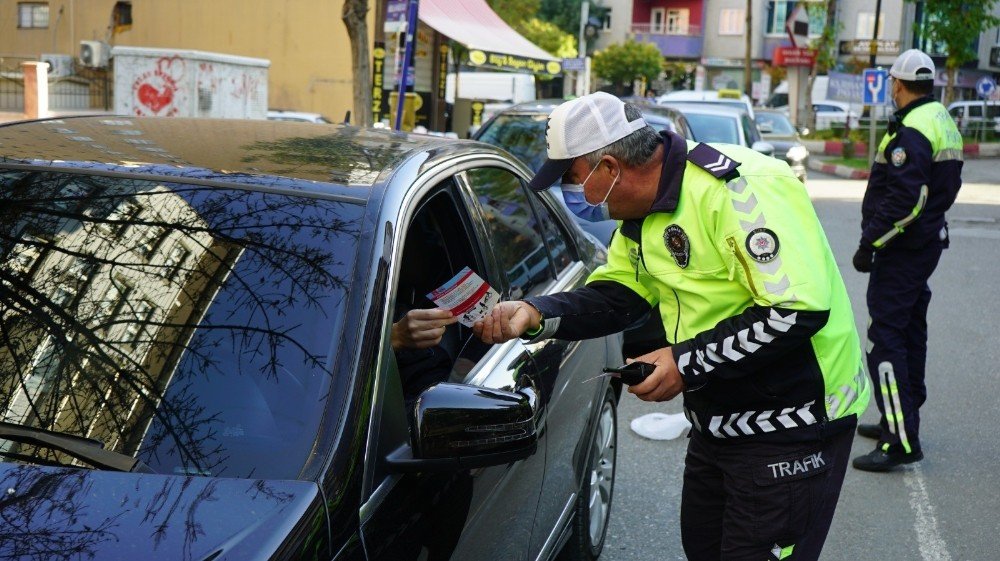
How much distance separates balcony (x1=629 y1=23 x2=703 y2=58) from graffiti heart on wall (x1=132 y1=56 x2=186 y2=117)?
152ft

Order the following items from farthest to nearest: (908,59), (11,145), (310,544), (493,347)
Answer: (908,59) → (493,347) → (11,145) → (310,544)

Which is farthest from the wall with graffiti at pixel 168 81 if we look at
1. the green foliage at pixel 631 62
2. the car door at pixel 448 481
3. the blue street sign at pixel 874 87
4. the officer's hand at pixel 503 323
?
the green foliage at pixel 631 62

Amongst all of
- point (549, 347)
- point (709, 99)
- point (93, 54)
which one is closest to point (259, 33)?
point (93, 54)

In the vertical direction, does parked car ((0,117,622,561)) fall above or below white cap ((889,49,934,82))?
below

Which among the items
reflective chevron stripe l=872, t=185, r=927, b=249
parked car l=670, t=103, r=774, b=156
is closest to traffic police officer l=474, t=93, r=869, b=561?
reflective chevron stripe l=872, t=185, r=927, b=249

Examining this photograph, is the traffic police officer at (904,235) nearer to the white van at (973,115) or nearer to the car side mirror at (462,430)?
the car side mirror at (462,430)

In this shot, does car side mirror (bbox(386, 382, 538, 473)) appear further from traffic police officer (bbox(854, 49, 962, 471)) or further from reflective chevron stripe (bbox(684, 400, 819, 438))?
traffic police officer (bbox(854, 49, 962, 471))

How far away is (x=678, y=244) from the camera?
2.63m

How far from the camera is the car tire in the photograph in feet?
13.1

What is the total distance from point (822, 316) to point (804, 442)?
389mm

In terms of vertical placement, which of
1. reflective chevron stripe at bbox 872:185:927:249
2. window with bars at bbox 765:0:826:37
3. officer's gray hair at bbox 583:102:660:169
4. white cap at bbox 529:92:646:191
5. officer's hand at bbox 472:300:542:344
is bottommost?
officer's hand at bbox 472:300:542:344

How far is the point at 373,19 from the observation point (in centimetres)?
2284

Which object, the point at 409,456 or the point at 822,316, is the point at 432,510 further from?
the point at 822,316

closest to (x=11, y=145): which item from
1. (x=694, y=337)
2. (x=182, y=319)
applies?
(x=182, y=319)
